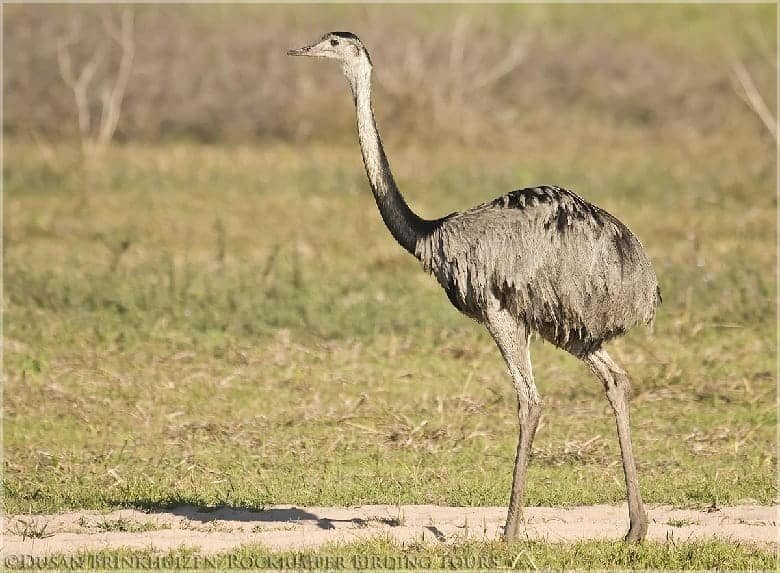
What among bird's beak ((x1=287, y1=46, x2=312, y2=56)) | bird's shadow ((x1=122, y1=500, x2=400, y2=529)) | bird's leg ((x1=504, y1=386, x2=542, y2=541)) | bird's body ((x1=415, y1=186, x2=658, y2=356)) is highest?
bird's beak ((x1=287, y1=46, x2=312, y2=56))

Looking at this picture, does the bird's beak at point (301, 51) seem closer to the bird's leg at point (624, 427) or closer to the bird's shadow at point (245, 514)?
the bird's leg at point (624, 427)

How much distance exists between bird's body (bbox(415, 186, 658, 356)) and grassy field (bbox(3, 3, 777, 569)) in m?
0.88

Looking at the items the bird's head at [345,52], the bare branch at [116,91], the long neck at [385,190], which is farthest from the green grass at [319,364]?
the bare branch at [116,91]

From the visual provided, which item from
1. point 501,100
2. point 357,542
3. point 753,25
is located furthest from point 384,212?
point 753,25

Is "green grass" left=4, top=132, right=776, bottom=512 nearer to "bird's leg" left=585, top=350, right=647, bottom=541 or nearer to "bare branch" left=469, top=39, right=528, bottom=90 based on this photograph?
"bird's leg" left=585, top=350, right=647, bottom=541

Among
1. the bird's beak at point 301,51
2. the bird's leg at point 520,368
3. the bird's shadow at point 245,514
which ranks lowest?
the bird's shadow at point 245,514

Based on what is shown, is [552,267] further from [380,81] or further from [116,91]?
[380,81]

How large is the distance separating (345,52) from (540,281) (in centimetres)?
133

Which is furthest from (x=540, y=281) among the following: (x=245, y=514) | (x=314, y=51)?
(x=245, y=514)

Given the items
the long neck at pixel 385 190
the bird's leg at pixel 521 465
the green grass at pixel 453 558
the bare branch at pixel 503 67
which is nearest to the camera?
the green grass at pixel 453 558

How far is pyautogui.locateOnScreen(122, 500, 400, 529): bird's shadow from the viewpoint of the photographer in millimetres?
6147

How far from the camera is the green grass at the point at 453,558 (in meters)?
5.41

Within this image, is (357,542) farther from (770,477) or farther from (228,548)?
(770,477)

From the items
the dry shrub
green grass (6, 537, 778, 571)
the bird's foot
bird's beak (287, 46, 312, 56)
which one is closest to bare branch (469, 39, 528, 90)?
the dry shrub
